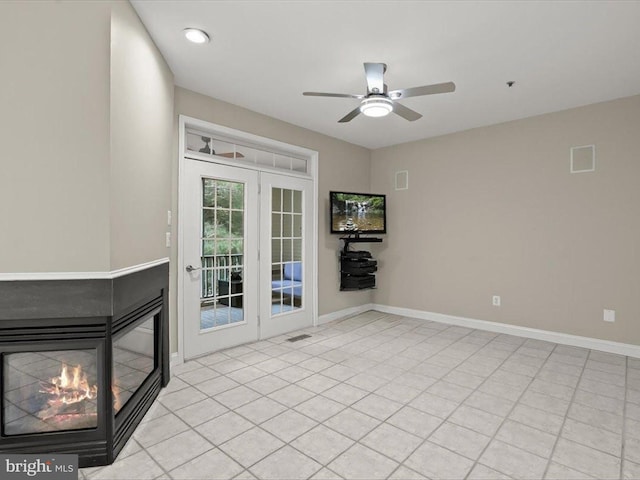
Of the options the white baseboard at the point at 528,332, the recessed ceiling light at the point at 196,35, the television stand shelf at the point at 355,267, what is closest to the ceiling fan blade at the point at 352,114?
the recessed ceiling light at the point at 196,35

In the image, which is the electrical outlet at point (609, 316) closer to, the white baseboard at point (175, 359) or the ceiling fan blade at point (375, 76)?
the ceiling fan blade at point (375, 76)

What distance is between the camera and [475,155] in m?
4.68

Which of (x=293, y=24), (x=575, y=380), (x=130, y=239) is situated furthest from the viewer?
(x=575, y=380)

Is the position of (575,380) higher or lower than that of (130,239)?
lower

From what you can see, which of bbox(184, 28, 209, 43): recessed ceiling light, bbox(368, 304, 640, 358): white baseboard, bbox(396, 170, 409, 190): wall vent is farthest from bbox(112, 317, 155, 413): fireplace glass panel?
bbox(396, 170, 409, 190): wall vent

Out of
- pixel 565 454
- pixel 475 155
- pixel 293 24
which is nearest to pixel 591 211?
pixel 475 155

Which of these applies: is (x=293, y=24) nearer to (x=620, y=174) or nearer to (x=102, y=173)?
(x=102, y=173)

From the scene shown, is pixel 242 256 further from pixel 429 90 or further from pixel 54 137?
pixel 429 90

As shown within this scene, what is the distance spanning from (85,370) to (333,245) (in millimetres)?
3619

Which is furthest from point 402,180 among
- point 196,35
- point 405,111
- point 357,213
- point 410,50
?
point 196,35

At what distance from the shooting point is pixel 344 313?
17.4 ft

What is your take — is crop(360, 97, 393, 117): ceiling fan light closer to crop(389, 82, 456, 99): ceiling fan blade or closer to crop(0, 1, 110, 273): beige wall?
crop(389, 82, 456, 99): ceiling fan blade

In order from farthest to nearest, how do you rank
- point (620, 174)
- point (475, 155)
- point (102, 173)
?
point (475, 155) < point (620, 174) < point (102, 173)

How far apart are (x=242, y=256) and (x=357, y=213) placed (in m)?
1.95
